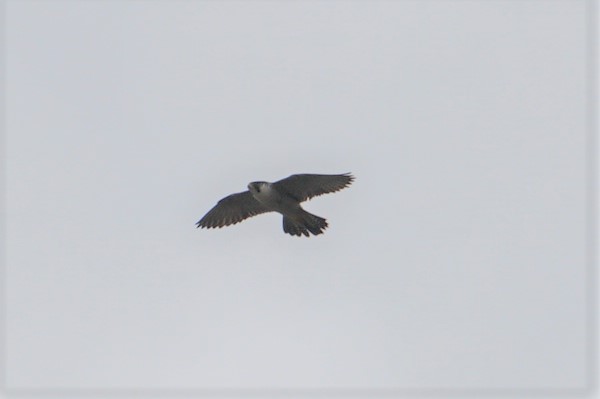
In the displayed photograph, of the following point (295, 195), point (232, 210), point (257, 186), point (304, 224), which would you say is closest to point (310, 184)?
point (295, 195)

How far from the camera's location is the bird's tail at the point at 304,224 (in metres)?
16.5

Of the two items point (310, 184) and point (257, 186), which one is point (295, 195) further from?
point (257, 186)

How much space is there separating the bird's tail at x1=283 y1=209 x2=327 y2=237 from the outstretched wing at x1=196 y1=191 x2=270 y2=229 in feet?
1.90

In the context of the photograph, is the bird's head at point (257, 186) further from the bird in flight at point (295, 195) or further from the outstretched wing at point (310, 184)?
the outstretched wing at point (310, 184)

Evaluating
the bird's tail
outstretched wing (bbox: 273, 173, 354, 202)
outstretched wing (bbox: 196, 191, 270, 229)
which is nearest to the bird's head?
outstretched wing (bbox: 273, 173, 354, 202)

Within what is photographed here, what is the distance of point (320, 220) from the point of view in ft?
54.2

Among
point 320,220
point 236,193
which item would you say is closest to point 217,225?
point 236,193

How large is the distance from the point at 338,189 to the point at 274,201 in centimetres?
101

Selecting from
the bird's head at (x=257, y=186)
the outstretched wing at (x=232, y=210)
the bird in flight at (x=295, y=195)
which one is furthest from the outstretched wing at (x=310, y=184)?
the outstretched wing at (x=232, y=210)

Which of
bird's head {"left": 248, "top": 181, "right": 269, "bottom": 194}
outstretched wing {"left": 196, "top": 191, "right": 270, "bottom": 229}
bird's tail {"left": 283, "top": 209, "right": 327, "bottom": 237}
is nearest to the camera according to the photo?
bird's head {"left": 248, "top": 181, "right": 269, "bottom": 194}

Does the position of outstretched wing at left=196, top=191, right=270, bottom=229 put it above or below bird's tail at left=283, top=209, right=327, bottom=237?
above

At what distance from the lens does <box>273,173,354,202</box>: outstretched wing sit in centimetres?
1627

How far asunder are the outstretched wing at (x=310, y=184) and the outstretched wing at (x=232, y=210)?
2.73 ft

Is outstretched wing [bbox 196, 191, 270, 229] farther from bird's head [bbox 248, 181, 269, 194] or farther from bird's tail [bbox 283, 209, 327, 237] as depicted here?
bird's head [bbox 248, 181, 269, 194]
